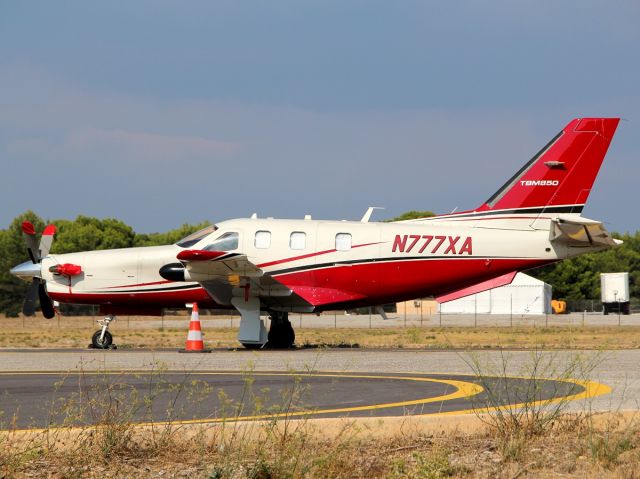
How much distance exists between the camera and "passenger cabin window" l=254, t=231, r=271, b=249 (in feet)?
85.5

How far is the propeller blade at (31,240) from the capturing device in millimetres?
27375

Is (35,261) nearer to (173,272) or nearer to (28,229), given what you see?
(28,229)

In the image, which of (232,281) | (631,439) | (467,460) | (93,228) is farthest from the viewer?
(93,228)

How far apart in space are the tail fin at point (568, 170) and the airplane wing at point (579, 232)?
39.8 inches

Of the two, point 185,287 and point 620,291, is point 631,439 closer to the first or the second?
point 185,287

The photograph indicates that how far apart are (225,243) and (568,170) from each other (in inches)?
382

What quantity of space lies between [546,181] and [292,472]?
20206 millimetres

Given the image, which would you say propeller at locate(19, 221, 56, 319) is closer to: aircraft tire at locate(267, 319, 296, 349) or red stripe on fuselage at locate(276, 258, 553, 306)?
aircraft tire at locate(267, 319, 296, 349)

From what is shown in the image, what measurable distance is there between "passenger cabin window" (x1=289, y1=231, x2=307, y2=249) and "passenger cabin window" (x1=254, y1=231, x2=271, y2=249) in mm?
610

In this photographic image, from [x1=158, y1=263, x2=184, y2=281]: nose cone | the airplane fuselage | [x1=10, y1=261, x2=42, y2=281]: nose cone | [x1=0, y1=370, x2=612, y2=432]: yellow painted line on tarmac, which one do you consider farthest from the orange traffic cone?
[x1=10, y1=261, x2=42, y2=281]: nose cone

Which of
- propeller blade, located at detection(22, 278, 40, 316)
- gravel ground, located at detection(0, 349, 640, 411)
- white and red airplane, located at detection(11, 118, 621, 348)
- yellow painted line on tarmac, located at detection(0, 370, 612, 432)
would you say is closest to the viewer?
yellow painted line on tarmac, located at detection(0, 370, 612, 432)

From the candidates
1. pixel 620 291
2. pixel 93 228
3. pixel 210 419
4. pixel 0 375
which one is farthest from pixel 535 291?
pixel 210 419

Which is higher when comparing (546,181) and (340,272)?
(546,181)

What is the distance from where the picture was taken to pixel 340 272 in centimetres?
2612
